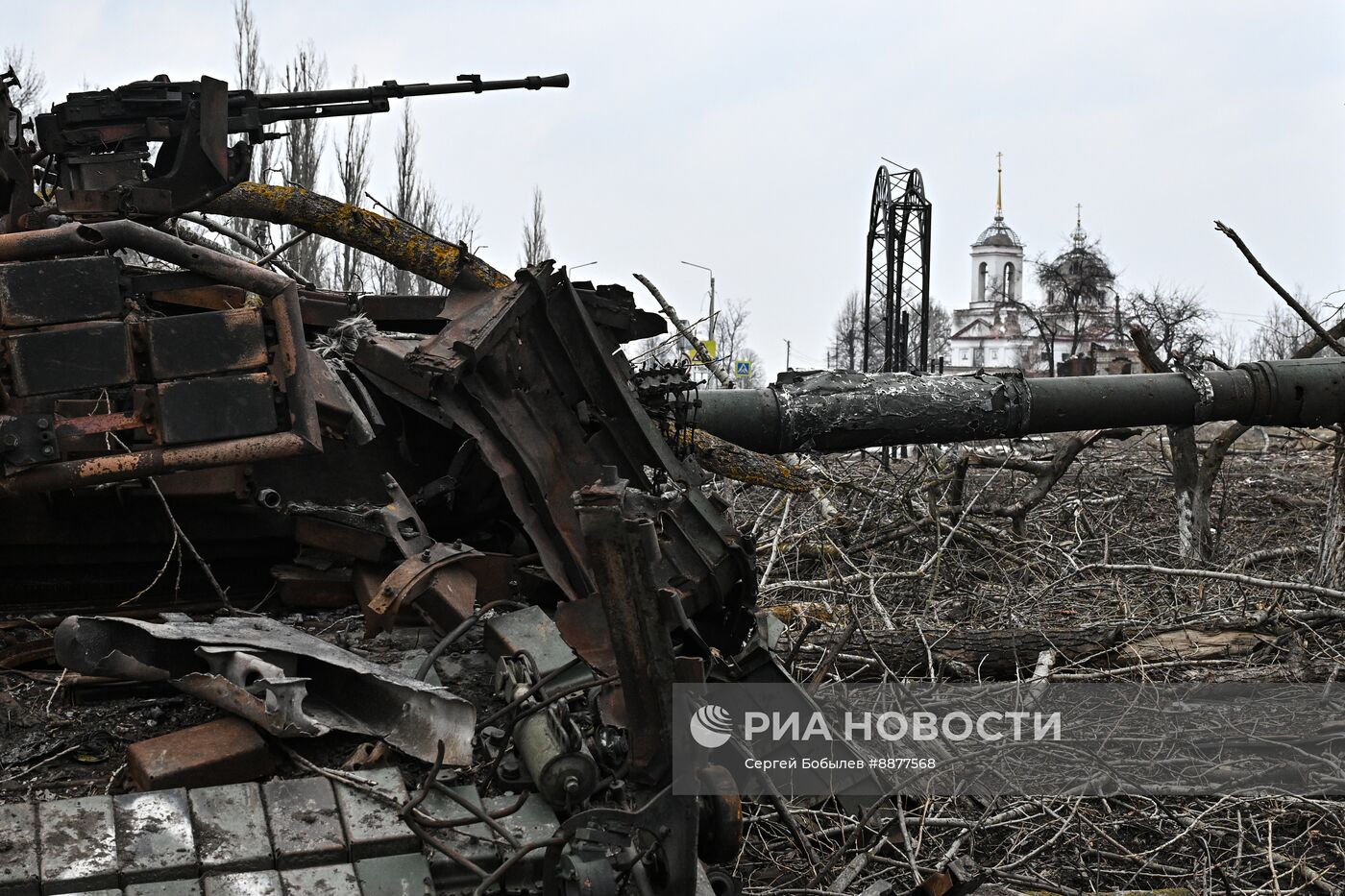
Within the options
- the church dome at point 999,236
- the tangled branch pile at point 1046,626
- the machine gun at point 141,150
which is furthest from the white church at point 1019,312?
the machine gun at point 141,150

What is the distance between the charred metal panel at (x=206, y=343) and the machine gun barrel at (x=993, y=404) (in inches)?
161

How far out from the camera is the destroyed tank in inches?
116

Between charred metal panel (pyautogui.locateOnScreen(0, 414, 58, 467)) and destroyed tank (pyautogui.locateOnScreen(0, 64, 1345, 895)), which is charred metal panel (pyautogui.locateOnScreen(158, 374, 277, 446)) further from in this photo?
charred metal panel (pyautogui.locateOnScreen(0, 414, 58, 467))

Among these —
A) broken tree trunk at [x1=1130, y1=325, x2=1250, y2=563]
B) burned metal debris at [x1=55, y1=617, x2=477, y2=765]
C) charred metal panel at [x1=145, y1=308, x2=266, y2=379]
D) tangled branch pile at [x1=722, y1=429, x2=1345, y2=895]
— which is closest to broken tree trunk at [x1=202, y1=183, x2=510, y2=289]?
tangled branch pile at [x1=722, y1=429, x2=1345, y2=895]

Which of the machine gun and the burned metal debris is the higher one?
the machine gun

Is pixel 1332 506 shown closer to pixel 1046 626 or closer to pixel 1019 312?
pixel 1046 626

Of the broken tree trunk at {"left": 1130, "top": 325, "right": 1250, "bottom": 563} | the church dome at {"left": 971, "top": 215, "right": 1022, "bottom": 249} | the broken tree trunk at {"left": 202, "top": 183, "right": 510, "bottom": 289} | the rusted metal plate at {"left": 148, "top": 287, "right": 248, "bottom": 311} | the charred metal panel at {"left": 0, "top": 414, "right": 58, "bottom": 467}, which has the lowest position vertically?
the broken tree trunk at {"left": 1130, "top": 325, "right": 1250, "bottom": 563}

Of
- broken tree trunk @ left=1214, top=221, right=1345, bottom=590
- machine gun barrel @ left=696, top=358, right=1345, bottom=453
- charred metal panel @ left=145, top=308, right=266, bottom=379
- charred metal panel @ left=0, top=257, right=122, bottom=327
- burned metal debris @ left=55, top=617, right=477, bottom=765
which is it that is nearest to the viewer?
burned metal debris @ left=55, top=617, right=477, bottom=765

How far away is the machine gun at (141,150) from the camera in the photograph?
239 inches

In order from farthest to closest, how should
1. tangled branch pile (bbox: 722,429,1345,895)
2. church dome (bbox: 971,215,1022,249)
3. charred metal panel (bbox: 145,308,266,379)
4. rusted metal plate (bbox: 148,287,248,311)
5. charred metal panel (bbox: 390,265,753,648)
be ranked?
church dome (bbox: 971,215,1022,249) < tangled branch pile (bbox: 722,429,1345,895) < charred metal panel (bbox: 390,265,753,648) < rusted metal plate (bbox: 148,287,248,311) < charred metal panel (bbox: 145,308,266,379)

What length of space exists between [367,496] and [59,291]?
1647mm

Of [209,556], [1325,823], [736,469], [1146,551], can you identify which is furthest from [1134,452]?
[209,556]

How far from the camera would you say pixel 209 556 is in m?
4.81

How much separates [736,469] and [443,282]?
315 centimetres
